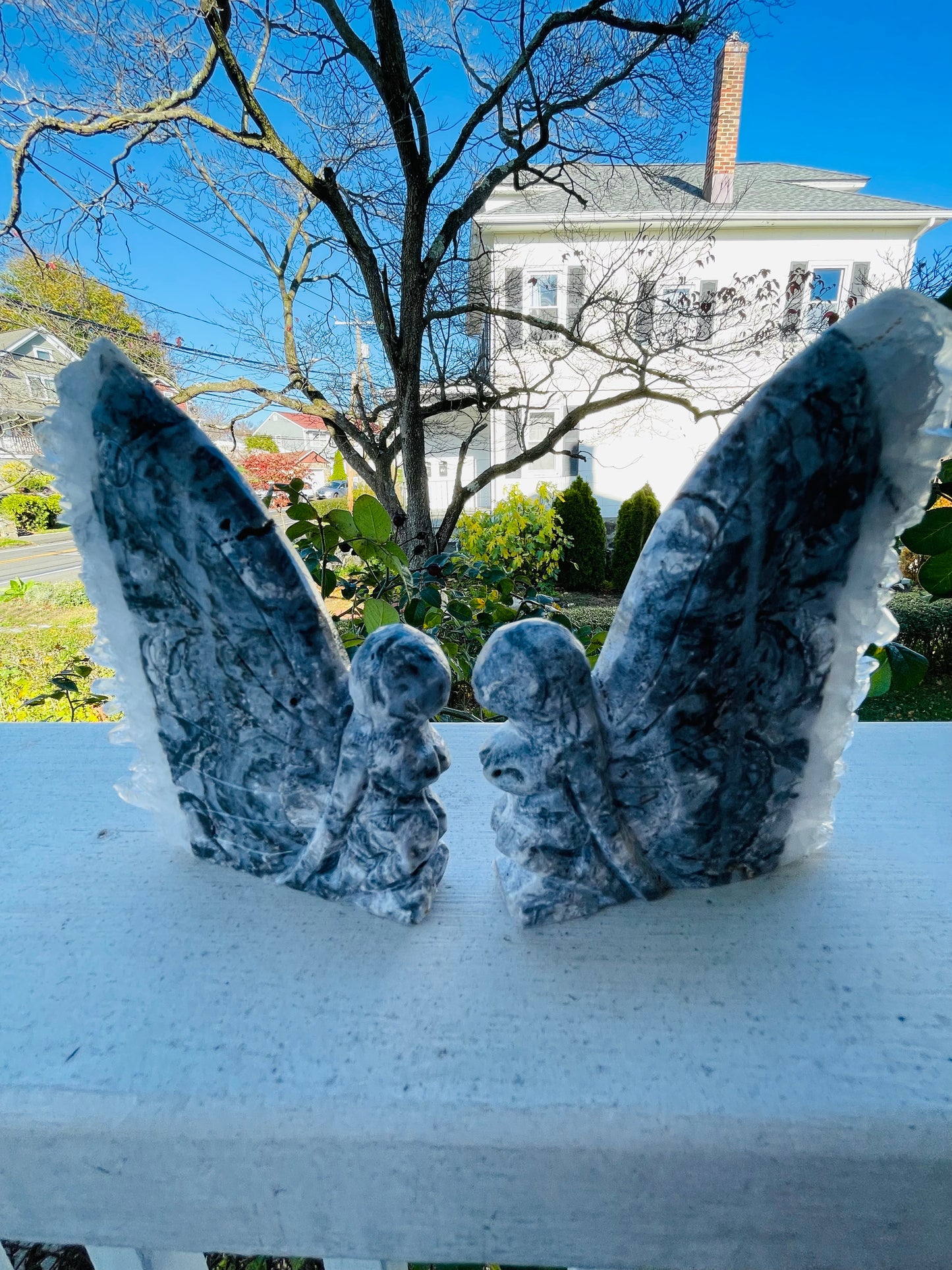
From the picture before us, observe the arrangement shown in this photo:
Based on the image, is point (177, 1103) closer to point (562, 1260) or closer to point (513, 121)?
point (562, 1260)

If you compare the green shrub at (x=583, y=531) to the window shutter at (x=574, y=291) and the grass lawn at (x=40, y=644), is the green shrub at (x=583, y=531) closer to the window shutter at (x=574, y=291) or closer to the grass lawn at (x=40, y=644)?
the window shutter at (x=574, y=291)

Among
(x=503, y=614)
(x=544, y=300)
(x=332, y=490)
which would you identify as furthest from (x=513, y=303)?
(x=503, y=614)

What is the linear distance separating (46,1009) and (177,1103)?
8.1 inches

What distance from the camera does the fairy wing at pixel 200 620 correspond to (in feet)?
2.19

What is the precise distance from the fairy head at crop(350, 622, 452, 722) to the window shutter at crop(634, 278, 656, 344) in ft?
10.4

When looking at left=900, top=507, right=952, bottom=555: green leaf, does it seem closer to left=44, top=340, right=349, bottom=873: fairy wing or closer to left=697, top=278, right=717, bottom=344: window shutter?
left=44, top=340, right=349, bottom=873: fairy wing

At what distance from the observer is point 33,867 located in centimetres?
87

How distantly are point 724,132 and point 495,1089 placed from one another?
651 cm

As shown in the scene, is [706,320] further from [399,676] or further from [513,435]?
[399,676]

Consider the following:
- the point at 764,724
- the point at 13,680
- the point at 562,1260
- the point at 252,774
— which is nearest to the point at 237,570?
the point at 252,774

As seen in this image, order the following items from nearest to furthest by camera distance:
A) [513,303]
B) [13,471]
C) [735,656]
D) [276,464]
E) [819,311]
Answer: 1. [735,656]
2. [13,471]
3. [819,311]
4. [513,303]
5. [276,464]

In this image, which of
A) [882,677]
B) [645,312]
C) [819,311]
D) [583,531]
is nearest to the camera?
[882,677]

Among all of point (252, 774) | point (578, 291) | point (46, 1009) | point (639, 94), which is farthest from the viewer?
point (578, 291)

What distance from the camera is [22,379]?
2852mm
